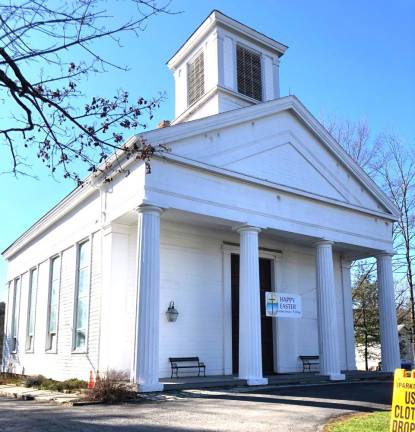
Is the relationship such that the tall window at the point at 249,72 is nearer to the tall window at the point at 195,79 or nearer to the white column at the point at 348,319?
Answer: the tall window at the point at 195,79

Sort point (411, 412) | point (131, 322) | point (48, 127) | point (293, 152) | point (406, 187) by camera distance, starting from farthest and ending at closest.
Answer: point (406, 187)
point (293, 152)
point (131, 322)
point (411, 412)
point (48, 127)

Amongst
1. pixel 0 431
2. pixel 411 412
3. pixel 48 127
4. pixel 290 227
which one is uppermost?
pixel 290 227

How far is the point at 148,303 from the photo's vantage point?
46.6 ft

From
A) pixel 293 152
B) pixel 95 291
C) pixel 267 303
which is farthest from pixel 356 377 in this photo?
pixel 95 291

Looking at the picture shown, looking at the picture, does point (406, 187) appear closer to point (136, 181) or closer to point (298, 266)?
point (298, 266)

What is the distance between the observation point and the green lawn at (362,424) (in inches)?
334

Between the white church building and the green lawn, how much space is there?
5650mm

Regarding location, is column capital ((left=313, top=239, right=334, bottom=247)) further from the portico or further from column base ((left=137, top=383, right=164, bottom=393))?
column base ((left=137, top=383, right=164, bottom=393))

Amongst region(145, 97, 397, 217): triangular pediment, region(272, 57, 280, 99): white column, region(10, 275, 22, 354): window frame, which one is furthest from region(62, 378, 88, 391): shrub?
→ region(272, 57, 280, 99): white column

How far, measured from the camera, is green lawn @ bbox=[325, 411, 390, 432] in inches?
334

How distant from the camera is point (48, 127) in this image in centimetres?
598

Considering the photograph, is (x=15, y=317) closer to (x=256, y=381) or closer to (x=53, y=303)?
(x=53, y=303)

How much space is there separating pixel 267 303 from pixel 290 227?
2.68 m

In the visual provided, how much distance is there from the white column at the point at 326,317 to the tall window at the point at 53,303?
10.0m
